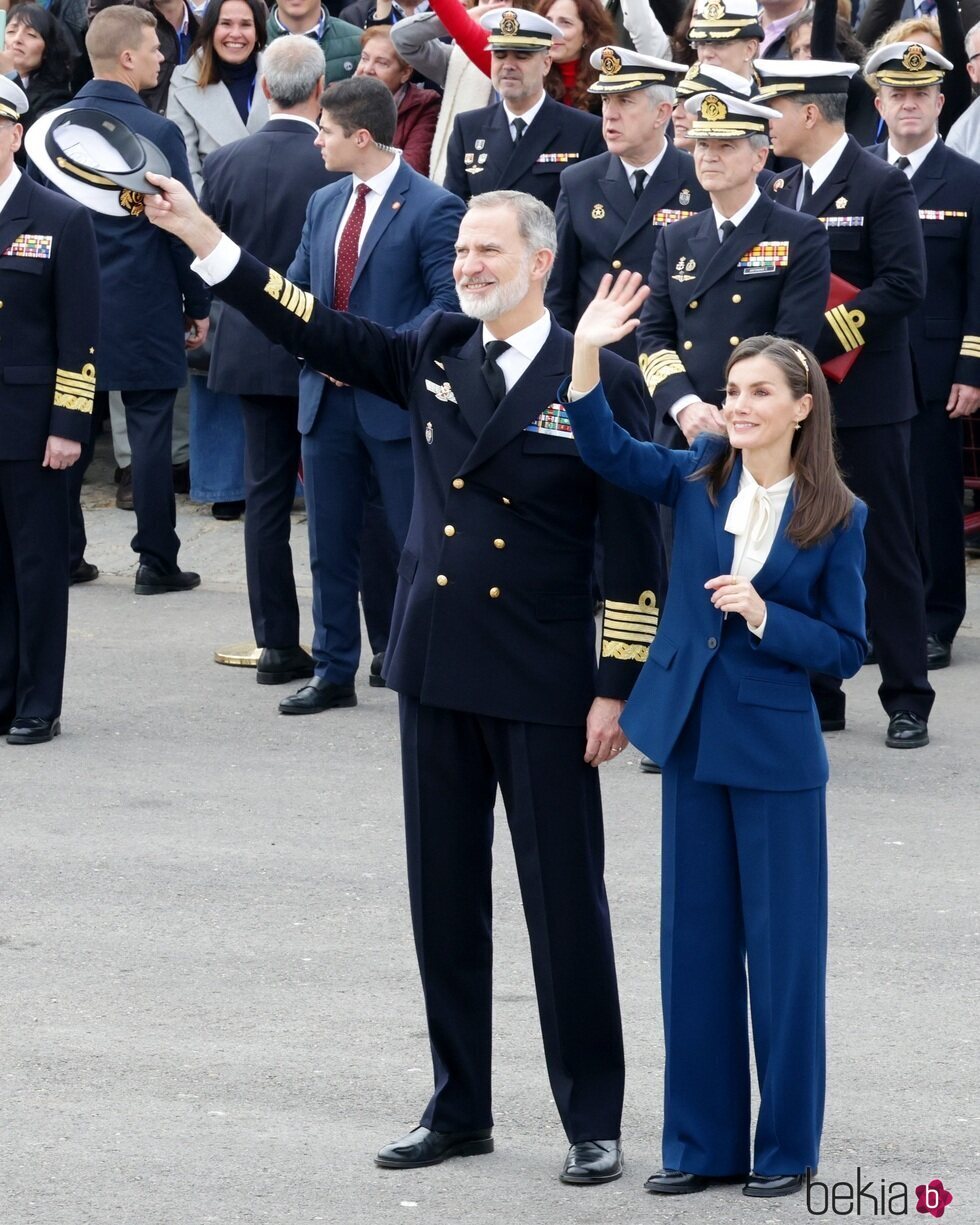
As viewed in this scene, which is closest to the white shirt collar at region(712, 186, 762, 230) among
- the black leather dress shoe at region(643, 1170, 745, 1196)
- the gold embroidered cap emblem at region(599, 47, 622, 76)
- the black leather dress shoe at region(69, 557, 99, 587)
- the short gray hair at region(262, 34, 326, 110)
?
the gold embroidered cap emblem at region(599, 47, 622, 76)

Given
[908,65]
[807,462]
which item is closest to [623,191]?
[908,65]

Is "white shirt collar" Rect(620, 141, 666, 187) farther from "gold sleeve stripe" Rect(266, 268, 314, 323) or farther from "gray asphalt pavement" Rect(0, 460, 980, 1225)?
"gold sleeve stripe" Rect(266, 268, 314, 323)

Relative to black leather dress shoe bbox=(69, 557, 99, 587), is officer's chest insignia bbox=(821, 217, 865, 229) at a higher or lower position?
higher

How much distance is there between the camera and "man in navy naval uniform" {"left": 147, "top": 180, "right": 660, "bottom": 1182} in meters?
4.59

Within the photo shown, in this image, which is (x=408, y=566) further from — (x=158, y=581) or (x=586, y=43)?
(x=586, y=43)

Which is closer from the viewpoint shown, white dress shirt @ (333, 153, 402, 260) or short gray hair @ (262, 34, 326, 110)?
white dress shirt @ (333, 153, 402, 260)

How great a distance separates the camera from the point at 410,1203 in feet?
14.7

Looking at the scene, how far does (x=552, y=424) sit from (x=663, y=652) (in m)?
0.52

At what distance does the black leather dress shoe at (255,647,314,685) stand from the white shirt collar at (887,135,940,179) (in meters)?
2.96

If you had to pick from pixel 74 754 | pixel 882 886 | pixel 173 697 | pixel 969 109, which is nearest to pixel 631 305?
pixel 882 886

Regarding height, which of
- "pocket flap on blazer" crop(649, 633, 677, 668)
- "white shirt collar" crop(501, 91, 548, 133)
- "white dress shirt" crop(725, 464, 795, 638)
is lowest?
"pocket flap on blazer" crop(649, 633, 677, 668)

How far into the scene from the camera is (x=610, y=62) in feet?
26.0

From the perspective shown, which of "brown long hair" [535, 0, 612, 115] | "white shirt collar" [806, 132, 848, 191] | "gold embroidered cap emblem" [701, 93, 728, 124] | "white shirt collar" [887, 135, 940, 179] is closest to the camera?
"gold embroidered cap emblem" [701, 93, 728, 124]

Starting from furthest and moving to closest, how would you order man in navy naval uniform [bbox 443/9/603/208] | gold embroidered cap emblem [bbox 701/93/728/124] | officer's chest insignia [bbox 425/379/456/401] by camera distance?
1. man in navy naval uniform [bbox 443/9/603/208]
2. gold embroidered cap emblem [bbox 701/93/728/124]
3. officer's chest insignia [bbox 425/379/456/401]
